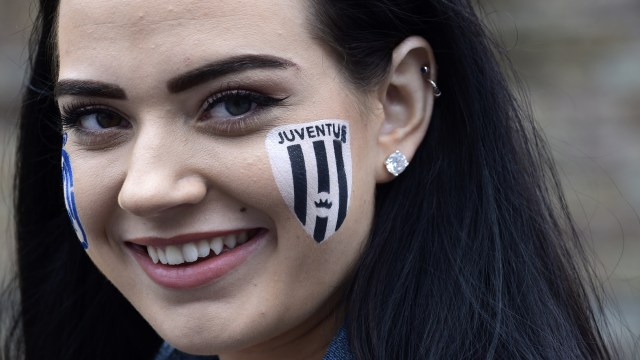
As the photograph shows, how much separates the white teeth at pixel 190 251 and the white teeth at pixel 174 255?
0.04 feet

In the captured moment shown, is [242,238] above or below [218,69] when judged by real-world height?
below

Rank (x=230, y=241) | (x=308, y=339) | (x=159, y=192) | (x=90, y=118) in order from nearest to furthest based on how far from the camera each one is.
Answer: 1. (x=159, y=192)
2. (x=230, y=241)
3. (x=90, y=118)
4. (x=308, y=339)

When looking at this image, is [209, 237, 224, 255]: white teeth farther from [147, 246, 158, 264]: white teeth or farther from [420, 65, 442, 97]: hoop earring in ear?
[420, 65, 442, 97]: hoop earring in ear

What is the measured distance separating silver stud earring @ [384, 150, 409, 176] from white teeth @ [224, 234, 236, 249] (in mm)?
373

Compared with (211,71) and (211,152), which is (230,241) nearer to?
(211,152)

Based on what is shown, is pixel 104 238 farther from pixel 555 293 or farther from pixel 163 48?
pixel 555 293

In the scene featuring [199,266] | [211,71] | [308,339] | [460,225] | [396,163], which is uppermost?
[211,71]

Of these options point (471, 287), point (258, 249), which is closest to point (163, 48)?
point (258, 249)

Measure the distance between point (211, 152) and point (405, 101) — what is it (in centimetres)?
48

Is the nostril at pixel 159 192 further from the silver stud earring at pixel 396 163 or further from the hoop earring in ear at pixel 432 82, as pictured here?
the hoop earring in ear at pixel 432 82

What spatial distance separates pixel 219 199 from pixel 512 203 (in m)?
0.64

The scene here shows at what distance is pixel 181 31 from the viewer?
6.57ft

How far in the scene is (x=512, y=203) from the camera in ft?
7.39

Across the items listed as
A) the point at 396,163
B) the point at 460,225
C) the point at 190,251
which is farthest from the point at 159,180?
the point at 460,225
